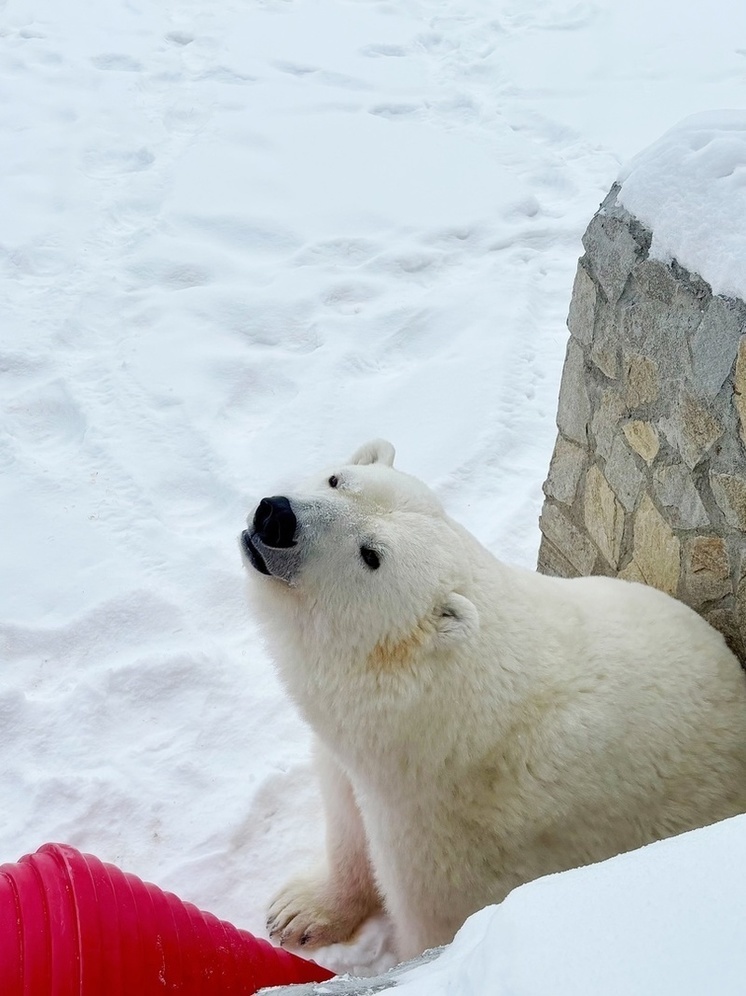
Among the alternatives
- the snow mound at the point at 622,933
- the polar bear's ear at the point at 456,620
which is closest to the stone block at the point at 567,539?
the polar bear's ear at the point at 456,620

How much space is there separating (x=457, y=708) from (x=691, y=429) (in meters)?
0.98

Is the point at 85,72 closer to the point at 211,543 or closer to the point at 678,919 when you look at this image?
the point at 211,543

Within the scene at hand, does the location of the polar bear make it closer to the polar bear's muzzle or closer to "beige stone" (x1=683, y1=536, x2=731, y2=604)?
the polar bear's muzzle

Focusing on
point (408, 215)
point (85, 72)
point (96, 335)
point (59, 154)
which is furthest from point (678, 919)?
point (85, 72)

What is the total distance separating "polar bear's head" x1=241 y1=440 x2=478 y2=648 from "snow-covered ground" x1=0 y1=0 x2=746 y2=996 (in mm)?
933

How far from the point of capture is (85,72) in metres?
7.29

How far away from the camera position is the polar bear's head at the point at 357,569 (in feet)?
6.91

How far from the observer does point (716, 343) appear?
2.36m

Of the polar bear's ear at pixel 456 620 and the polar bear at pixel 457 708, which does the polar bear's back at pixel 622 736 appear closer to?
the polar bear at pixel 457 708

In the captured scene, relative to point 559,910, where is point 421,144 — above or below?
below

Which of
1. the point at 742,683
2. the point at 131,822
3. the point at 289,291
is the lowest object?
the point at 131,822

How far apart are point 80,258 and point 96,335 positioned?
79 cm

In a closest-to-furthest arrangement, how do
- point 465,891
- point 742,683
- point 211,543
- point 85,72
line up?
point 465,891
point 742,683
point 211,543
point 85,72

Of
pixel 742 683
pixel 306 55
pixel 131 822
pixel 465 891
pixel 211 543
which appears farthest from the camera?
pixel 306 55
